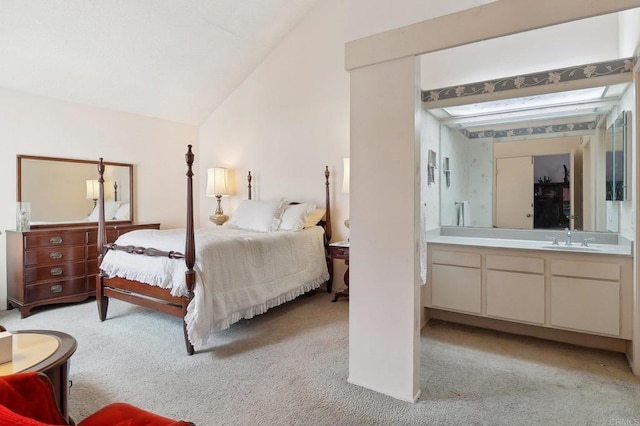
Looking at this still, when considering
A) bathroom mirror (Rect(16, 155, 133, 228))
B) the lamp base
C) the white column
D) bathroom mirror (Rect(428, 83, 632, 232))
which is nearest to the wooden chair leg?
bathroom mirror (Rect(16, 155, 133, 228))

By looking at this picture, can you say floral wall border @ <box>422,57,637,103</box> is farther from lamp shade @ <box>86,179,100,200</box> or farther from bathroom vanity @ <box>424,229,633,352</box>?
lamp shade @ <box>86,179,100,200</box>

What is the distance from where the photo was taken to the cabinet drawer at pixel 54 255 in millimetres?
3579

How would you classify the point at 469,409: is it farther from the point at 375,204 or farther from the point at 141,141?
the point at 141,141

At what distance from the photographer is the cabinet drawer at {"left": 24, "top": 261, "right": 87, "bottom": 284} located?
358cm

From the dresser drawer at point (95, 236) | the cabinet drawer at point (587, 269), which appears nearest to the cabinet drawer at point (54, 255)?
the dresser drawer at point (95, 236)

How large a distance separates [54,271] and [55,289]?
0.19m

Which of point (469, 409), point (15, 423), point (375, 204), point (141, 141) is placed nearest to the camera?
point (15, 423)

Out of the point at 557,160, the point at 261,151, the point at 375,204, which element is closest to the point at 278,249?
the point at 375,204

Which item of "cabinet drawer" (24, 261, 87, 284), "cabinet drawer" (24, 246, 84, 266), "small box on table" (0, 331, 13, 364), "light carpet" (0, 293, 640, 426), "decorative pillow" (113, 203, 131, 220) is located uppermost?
"decorative pillow" (113, 203, 131, 220)

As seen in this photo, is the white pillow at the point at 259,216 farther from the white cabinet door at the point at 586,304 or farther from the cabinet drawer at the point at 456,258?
the white cabinet door at the point at 586,304

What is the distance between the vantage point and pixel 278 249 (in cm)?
353

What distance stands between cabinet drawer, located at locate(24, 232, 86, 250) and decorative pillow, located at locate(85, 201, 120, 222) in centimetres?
47

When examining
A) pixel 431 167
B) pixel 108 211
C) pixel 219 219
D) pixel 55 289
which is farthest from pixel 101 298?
pixel 431 167

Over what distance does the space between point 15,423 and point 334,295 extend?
3803 millimetres
